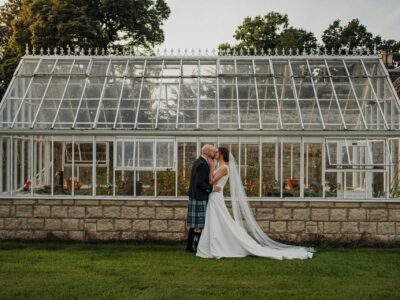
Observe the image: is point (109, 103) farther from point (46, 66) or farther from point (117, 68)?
point (46, 66)

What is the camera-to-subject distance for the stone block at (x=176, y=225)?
11.9 meters

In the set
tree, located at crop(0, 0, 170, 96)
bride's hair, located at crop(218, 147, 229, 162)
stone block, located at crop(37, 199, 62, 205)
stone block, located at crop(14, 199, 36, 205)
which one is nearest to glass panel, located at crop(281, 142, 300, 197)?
bride's hair, located at crop(218, 147, 229, 162)

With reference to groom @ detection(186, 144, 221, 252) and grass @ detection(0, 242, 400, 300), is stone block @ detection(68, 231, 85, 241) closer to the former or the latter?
Answer: grass @ detection(0, 242, 400, 300)

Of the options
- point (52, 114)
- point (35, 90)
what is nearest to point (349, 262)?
point (52, 114)

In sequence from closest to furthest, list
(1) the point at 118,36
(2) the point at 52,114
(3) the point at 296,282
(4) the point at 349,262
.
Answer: (3) the point at 296,282
(4) the point at 349,262
(2) the point at 52,114
(1) the point at 118,36

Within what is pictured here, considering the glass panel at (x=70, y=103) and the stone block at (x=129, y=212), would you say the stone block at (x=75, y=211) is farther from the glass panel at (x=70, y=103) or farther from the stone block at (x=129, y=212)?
the glass panel at (x=70, y=103)

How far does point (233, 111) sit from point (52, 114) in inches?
152

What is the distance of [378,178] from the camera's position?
39.7 ft

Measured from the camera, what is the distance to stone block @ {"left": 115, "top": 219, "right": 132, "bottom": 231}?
11.9m

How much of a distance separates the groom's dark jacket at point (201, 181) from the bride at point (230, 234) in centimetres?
12

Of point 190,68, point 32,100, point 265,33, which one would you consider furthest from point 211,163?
point 265,33

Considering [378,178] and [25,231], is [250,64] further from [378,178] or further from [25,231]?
[25,231]

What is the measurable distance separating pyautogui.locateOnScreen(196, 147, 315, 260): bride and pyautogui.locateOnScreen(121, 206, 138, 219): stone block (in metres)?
1.92

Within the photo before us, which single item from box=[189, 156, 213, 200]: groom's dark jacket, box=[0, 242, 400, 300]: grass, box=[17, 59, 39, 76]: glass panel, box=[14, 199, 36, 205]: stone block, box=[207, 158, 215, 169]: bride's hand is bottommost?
box=[0, 242, 400, 300]: grass
